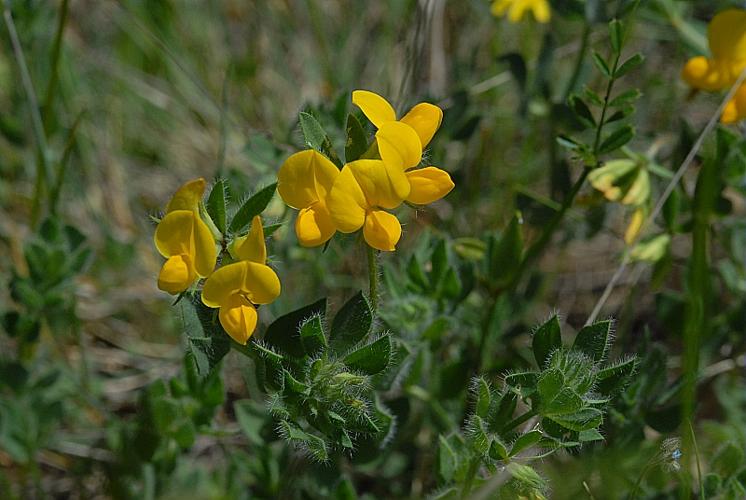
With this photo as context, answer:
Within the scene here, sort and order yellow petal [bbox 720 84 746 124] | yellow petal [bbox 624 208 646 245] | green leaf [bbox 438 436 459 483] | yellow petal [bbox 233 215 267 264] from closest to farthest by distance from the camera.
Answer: yellow petal [bbox 233 215 267 264]
green leaf [bbox 438 436 459 483]
yellow petal [bbox 720 84 746 124]
yellow petal [bbox 624 208 646 245]

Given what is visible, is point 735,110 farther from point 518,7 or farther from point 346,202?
point 346,202

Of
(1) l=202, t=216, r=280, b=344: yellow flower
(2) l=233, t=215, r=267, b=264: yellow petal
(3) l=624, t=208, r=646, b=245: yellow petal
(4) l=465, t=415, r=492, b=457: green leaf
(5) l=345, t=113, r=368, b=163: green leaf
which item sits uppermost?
(5) l=345, t=113, r=368, b=163: green leaf

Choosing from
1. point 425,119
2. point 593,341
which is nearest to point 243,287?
point 425,119

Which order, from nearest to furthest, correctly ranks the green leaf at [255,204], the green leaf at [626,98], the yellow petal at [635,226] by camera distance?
the green leaf at [255,204]
the green leaf at [626,98]
the yellow petal at [635,226]

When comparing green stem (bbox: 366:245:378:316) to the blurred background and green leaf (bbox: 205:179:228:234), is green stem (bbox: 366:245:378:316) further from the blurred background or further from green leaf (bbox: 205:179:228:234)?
the blurred background

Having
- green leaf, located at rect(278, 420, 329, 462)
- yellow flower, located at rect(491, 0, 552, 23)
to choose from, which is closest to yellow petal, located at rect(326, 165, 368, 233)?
green leaf, located at rect(278, 420, 329, 462)

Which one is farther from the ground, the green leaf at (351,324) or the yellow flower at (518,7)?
the yellow flower at (518,7)

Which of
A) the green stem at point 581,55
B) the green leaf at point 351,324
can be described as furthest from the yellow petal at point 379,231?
the green stem at point 581,55

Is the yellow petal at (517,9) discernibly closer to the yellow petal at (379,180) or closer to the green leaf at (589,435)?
the yellow petal at (379,180)

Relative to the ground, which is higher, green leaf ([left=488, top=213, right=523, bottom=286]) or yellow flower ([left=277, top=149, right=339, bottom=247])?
yellow flower ([left=277, top=149, right=339, bottom=247])
